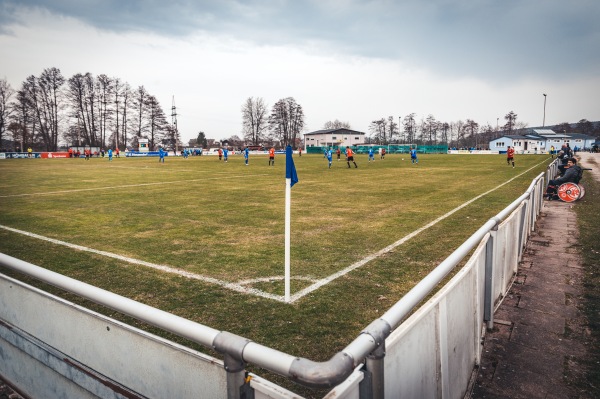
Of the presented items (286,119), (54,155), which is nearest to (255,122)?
(286,119)

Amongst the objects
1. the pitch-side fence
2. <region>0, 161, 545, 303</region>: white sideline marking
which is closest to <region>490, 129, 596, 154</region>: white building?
<region>0, 161, 545, 303</region>: white sideline marking

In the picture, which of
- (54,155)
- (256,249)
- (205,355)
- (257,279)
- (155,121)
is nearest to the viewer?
(205,355)

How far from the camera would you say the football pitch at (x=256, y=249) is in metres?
4.61

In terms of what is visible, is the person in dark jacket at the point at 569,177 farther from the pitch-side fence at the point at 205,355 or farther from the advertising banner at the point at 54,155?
the advertising banner at the point at 54,155

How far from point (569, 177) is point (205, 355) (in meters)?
14.4

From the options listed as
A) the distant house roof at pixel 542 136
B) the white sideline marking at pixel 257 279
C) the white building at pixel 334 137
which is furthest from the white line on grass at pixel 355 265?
the white building at pixel 334 137

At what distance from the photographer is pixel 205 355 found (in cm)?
184

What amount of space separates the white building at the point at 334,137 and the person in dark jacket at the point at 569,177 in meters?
120

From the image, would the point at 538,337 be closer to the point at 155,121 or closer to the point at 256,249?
the point at 256,249

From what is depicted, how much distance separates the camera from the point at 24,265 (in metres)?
2.59

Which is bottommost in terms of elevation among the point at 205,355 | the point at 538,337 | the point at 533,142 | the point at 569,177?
the point at 538,337

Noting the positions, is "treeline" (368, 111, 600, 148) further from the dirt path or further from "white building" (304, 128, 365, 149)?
the dirt path

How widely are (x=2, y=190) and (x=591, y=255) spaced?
2197 centimetres

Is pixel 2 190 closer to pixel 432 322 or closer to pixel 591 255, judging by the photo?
pixel 432 322
